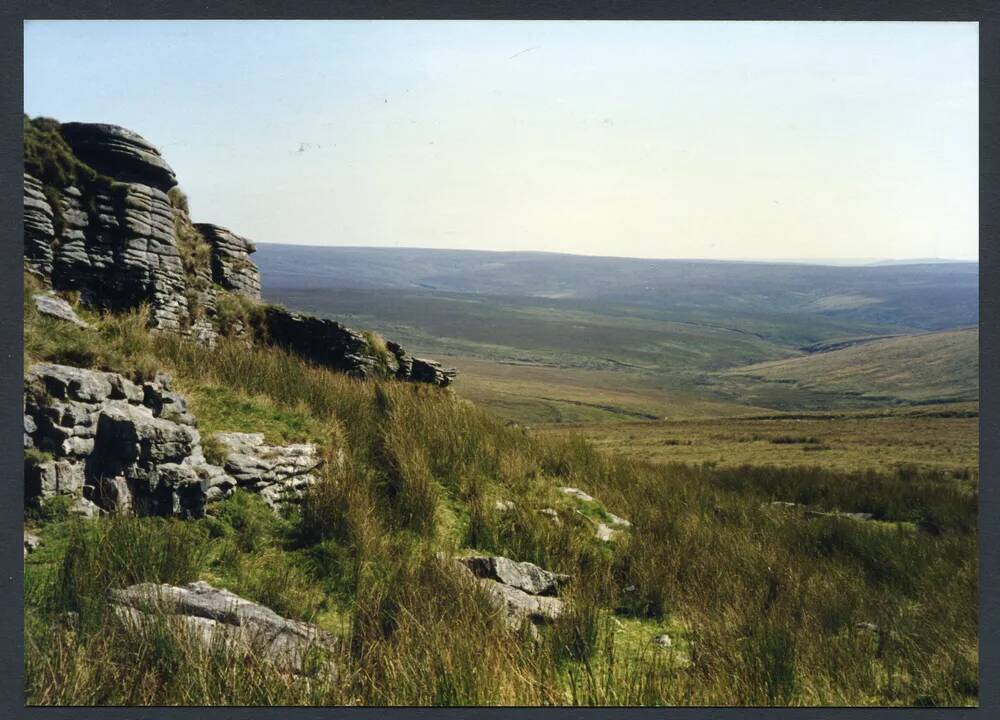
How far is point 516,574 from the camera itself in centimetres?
523

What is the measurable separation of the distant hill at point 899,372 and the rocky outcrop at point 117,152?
7133cm

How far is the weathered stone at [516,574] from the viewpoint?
5129mm

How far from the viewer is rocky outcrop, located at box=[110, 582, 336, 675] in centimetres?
364

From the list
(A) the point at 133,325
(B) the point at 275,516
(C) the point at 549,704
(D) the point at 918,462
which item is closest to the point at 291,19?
(B) the point at 275,516

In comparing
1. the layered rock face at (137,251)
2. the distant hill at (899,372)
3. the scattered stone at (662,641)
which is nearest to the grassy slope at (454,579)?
the scattered stone at (662,641)

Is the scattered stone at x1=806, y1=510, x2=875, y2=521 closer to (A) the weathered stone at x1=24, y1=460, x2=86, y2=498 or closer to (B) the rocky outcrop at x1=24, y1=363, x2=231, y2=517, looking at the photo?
(B) the rocky outcrop at x1=24, y1=363, x2=231, y2=517

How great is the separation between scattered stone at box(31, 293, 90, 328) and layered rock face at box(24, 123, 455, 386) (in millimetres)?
1502

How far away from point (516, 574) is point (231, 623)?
2.18 metres

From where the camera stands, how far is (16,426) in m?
4.49

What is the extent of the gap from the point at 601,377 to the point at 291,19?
10480 cm

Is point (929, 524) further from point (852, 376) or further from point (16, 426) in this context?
point (852, 376)

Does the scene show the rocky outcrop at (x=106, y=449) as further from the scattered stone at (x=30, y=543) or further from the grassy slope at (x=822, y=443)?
the grassy slope at (x=822, y=443)

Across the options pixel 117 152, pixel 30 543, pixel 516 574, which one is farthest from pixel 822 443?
pixel 30 543

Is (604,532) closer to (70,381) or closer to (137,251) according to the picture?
(70,381)
